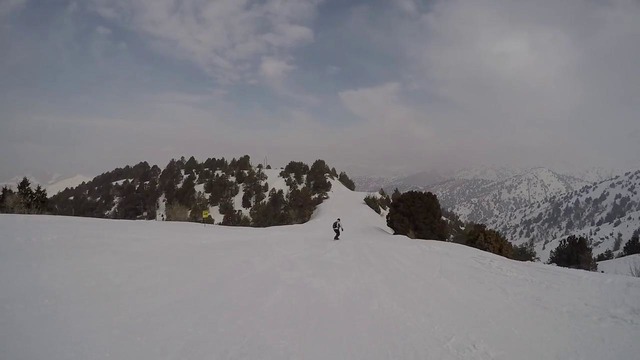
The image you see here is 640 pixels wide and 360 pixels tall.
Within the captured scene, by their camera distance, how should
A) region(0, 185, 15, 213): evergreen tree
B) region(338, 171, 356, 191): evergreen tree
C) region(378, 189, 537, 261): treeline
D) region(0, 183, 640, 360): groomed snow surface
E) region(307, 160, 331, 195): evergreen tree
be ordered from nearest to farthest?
region(0, 183, 640, 360): groomed snow surface < region(0, 185, 15, 213): evergreen tree < region(378, 189, 537, 261): treeline < region(307, 160, 331, 195): evergreen tree < region(338, 171, 356, 191): evergreen tree

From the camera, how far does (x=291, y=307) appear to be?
7.18 metres

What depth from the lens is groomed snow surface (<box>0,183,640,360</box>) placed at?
207 inches

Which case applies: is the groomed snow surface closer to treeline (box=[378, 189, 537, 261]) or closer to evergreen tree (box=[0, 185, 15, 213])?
treeline (box=[378, 189, 537, 261])

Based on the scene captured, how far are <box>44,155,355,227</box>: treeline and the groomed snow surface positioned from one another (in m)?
36.3

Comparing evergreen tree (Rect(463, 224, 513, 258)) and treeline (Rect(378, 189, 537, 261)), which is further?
treeline (Rect(378, 189, 537, 261))

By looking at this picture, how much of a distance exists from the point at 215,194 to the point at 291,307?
58612 millimetres

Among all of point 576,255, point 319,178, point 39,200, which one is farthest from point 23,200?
point 576,255

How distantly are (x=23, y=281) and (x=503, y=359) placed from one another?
969 cm

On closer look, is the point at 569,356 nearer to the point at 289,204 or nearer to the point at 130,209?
the point at 289,204

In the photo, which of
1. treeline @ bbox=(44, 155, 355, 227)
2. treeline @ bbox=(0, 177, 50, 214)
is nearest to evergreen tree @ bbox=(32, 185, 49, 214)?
treeline @ bbox=(0, 177, 50, 214)

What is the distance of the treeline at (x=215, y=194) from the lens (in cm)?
5391

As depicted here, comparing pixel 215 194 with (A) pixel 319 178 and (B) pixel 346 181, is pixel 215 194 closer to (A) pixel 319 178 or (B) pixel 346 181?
(A) pixel 319 178

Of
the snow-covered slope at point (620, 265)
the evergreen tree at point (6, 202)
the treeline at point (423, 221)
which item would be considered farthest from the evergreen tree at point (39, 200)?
the snow-covered slope at point (620, 265)

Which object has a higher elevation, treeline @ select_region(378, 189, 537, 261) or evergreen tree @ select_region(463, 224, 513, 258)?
treeline @ select_region(378, 189, 537, 261)
